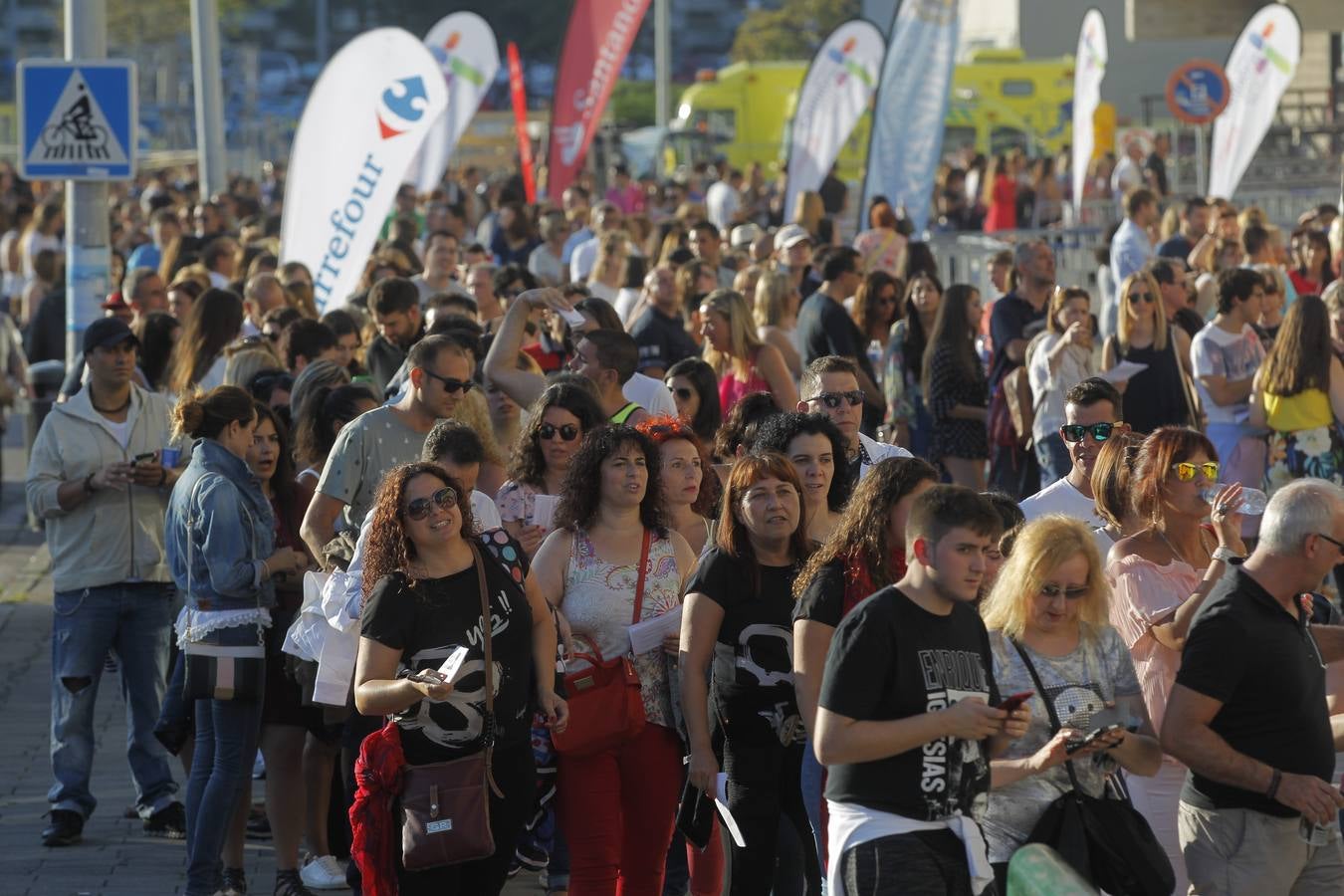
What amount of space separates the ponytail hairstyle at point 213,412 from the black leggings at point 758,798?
210 cm

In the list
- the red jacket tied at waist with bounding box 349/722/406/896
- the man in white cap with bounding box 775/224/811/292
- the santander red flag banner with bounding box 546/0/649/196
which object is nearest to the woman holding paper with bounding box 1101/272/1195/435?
the man in white cap with bounding box 775/224/811/292

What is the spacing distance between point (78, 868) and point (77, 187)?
4.71 meters

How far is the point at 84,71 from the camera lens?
10.9 metres

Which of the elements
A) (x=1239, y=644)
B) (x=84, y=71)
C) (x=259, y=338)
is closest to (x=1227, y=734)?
A: (x=1239, y=644)

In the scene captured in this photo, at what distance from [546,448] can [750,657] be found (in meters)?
1.56

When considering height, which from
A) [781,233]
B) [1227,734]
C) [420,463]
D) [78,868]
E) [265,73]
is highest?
[265,73]

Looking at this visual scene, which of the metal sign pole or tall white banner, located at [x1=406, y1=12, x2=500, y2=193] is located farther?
tall white banner, located at [x1=406, y1=12, x2=500, y2=193]

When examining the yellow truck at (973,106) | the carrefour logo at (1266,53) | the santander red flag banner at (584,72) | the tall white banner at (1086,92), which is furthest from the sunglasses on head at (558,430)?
the yellow truck at (973,106)

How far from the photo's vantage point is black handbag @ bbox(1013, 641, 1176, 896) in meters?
4.87

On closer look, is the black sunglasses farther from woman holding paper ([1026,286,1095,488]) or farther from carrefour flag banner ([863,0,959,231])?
carrefour flag banner ([863,0,959,231])

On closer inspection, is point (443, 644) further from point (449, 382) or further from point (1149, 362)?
point (1149, 362)

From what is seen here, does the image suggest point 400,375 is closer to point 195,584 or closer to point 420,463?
point 195,584

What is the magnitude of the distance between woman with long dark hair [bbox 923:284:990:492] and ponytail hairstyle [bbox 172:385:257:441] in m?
5.01

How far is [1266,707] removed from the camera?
5.02m
